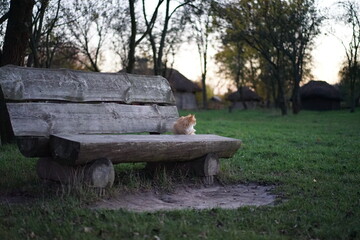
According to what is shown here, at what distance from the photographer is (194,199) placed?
486 centimetres

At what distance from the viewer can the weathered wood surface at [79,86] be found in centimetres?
474

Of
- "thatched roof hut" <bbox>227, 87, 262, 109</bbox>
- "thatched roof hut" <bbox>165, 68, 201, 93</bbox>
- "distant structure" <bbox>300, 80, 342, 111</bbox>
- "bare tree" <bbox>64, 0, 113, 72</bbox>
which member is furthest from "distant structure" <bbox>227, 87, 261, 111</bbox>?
"bare tree" <bbox>64, 0, 113, 72</bbox>

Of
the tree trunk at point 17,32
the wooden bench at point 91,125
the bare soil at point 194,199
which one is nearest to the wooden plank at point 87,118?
the wooden bench at point 91,125

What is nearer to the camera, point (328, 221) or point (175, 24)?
point (328, 221)

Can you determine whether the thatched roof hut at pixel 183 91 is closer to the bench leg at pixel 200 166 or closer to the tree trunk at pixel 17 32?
the tree trunk at pixel 17 32

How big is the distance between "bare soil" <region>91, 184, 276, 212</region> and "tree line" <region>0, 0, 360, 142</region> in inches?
192

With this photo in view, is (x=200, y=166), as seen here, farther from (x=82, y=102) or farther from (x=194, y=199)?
(x=82, y=102)

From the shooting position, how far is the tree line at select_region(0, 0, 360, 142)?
39.0 feet

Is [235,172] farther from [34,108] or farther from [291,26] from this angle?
[291,26]

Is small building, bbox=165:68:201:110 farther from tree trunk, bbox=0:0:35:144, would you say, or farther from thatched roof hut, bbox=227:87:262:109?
tree trunk, bbox=0:0:35:144

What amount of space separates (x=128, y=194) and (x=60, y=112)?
4.14ft

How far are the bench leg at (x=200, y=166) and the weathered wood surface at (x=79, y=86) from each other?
39.0 inches

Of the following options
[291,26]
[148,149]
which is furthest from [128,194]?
[291,26]

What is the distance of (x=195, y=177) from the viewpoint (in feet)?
18.7
